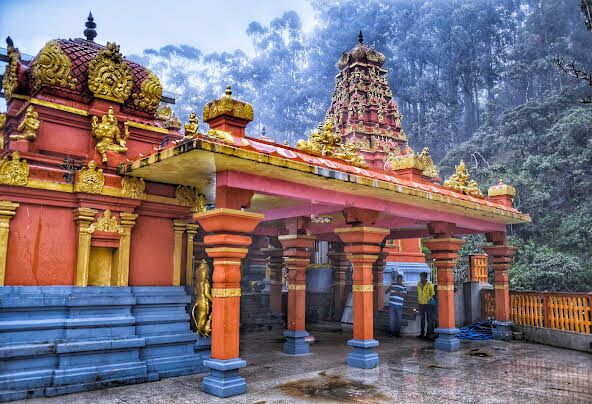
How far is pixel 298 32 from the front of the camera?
350 ft

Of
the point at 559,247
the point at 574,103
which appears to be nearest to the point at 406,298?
the point at 559,247

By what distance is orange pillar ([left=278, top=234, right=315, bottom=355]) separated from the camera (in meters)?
10.6

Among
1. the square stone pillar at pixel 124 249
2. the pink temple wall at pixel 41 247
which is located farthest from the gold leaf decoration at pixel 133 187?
the pink temple wall at pixel 41 247

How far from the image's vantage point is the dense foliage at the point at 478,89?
2994 centimetres

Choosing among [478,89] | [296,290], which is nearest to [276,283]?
[296,290]

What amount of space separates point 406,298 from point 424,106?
52.3m

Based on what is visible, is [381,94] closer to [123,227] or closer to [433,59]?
[123,227]

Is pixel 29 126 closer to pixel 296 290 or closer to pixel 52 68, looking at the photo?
pixel 52 68

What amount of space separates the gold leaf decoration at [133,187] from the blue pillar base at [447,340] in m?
7.76

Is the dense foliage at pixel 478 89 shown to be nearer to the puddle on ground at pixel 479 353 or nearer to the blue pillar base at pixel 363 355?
the puddle on ground at pixel 479 353

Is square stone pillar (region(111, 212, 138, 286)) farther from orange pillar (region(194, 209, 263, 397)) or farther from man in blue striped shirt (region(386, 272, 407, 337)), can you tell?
man in blue striped shirt (region(386, 272, 407, 337))

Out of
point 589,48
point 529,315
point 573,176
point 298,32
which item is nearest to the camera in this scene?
point 529,315

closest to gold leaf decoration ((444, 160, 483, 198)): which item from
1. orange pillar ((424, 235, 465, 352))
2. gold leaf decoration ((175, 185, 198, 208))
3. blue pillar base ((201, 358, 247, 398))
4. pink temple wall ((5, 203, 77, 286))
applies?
orange pillar ((424, 235, 465, 352))

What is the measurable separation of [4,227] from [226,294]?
3495 mm
